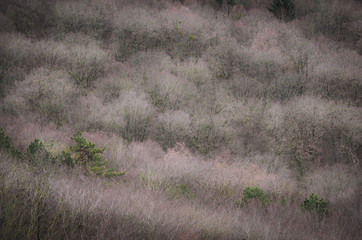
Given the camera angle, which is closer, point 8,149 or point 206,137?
point 8,149

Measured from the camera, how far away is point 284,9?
160 ft

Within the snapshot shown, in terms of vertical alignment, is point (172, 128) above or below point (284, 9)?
below

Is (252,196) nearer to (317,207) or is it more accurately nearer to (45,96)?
(317,207)

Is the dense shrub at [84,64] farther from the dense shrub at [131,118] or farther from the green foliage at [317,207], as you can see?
the green foliage at [317,207]

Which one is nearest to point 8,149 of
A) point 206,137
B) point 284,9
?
point 206,137

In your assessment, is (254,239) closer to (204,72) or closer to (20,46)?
(204,72)

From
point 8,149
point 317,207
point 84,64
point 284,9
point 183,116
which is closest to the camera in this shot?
point 317,207

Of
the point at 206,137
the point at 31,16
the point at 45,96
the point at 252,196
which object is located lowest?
the point at 206,137

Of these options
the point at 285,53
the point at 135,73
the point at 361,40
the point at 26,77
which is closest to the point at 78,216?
the point at 26,77

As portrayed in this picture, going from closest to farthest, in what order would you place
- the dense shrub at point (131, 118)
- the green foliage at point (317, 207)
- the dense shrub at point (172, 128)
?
the green foliage at point (317, 207) → the dense shrub at point (131, 118) → the dense shrub at point (172, 128)

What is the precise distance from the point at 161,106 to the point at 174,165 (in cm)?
1257

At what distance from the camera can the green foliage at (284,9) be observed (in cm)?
4766

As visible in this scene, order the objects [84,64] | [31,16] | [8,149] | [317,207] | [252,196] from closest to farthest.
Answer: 1. [317,207]
2. [8,149]
3. [252,196]
4. [84,64]
5. [31,16]

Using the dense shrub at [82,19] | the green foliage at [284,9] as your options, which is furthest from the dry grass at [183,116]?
the green foliage at [284,9]
